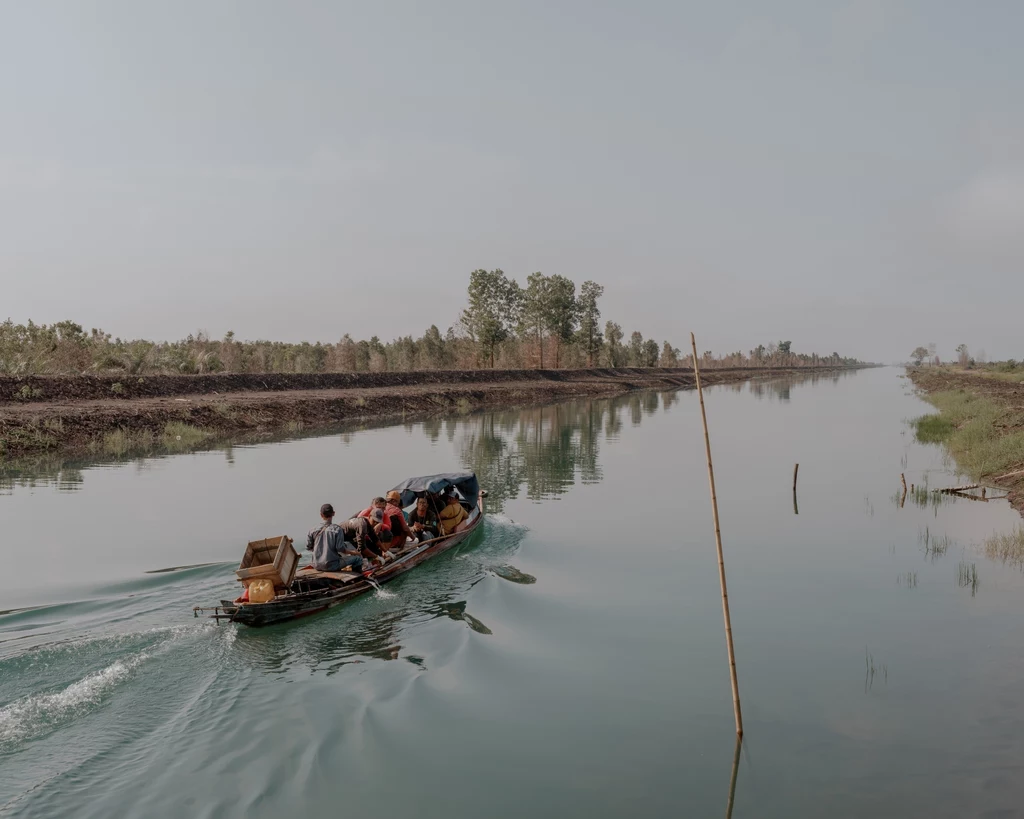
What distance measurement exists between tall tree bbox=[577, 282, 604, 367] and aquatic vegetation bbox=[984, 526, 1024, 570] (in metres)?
80.7

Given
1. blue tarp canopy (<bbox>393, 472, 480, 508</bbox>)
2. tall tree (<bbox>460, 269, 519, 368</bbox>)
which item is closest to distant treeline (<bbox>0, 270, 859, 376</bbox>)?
tall tree (<bbox>460, 269, 519, 368</bbox>)

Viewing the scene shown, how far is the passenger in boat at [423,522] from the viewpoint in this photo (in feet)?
53.7

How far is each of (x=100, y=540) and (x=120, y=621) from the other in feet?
18.0

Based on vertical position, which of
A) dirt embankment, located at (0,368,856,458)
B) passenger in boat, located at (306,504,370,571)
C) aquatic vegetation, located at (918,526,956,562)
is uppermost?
dirt embankment, located at (0,368,856,458)

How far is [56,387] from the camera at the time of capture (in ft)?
115

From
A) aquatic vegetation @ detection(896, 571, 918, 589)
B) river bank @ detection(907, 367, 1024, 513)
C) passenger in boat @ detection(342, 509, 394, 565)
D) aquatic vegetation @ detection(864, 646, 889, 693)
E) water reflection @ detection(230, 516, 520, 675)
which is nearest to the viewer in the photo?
aquatic vegetation @ detection(864, 646, 889, 693)

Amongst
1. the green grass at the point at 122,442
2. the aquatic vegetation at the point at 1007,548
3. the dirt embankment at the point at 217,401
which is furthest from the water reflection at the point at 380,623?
the dirt embankment at the point at 217,401

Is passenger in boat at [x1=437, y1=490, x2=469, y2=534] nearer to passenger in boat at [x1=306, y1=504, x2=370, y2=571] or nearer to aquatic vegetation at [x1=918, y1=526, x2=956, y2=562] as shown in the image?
passenger in boat at [x1=306, y1=504, x2=370, y2=571]

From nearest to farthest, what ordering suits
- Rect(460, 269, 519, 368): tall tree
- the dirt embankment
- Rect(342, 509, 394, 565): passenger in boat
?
Rect(342, 509, 394, 565): passenger in boat < the dirt embankment < Rect(460, 269, 519, 368): tall tree

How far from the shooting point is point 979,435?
29156mm

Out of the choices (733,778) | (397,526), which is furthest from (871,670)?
(397,526)

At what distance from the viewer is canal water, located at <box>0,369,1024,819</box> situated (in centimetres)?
721

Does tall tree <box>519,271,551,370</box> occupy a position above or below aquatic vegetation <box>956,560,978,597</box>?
above

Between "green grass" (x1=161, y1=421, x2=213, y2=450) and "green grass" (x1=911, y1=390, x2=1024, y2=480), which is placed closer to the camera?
"green grass" (x1=911, y1=390, x2=1024, y2=480)
